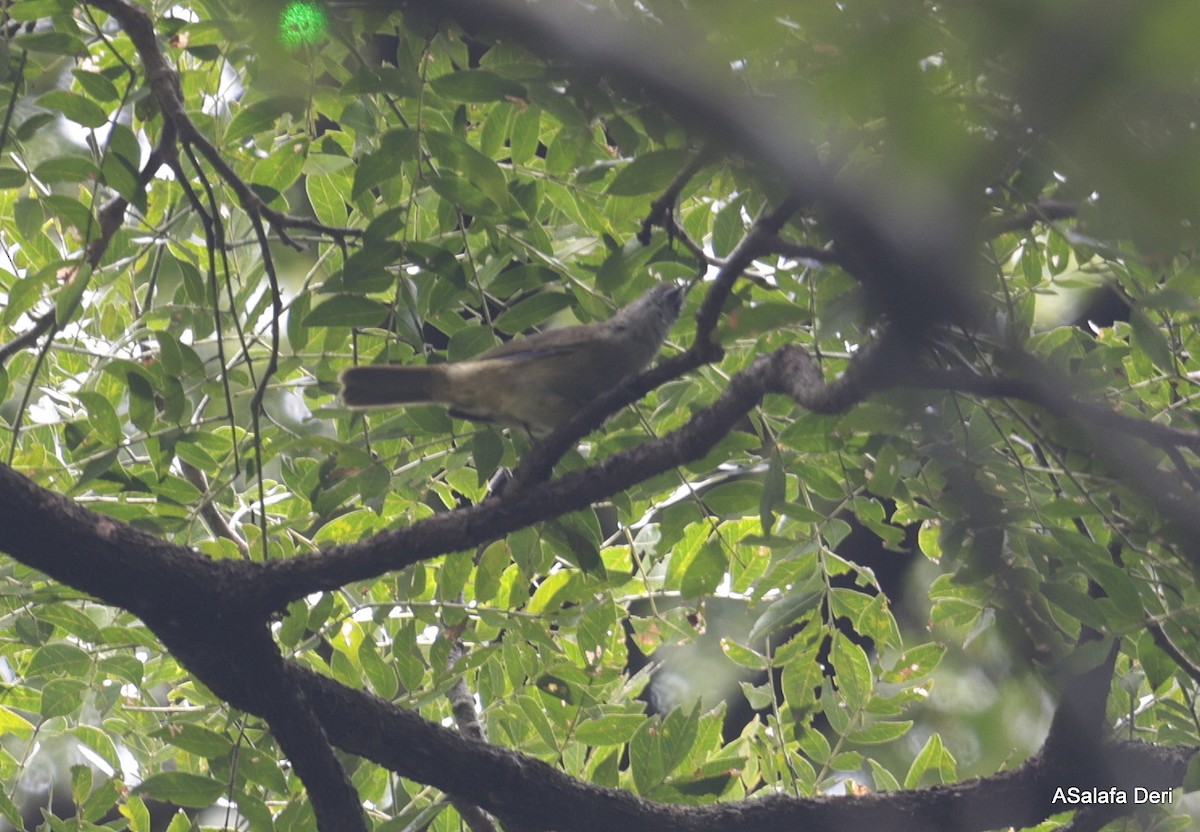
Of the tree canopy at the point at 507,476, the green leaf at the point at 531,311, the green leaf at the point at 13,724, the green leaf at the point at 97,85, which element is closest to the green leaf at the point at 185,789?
the tree canopy at the point at 507,476

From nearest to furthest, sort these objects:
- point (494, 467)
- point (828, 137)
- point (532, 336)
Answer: point (828, 137)
point (494, 467)
point (532, 336)

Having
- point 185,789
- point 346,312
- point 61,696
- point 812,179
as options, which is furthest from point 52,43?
point 812,179

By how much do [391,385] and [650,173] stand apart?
1.28 meters

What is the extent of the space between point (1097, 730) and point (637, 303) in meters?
2.03

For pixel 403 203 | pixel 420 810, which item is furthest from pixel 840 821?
pixel 403 203

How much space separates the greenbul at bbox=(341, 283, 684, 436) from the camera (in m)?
3.72

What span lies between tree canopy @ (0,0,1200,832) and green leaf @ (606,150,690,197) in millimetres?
11

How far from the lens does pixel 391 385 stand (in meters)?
3.73

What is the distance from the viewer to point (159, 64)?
3.38 meters

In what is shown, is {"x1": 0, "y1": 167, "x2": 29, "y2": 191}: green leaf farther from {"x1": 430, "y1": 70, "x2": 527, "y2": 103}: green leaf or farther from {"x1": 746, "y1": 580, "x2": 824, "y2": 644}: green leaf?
{"x1": 746, "y1": 580, "x2": 824, "y2": 644}: green leaf

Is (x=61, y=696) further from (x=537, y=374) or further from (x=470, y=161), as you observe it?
(x=470, y=161)

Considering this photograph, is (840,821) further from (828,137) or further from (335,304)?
(828,137)

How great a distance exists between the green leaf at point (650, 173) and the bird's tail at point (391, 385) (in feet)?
3.41

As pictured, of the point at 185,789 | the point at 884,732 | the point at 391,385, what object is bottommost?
the point at 884,732
